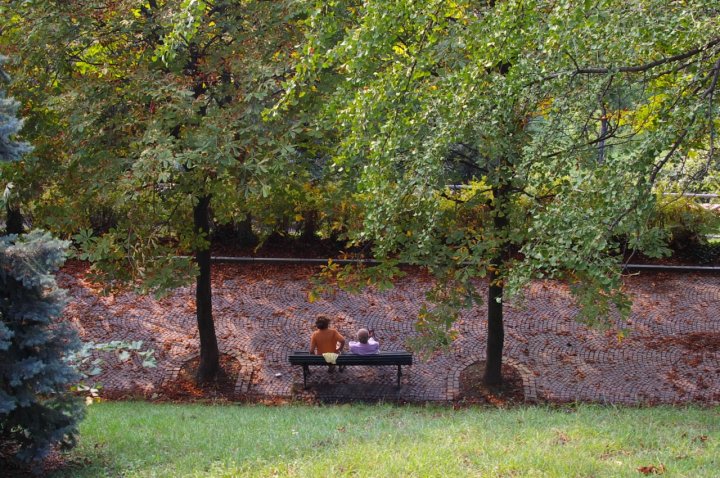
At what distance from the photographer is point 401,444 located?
688 centimetres

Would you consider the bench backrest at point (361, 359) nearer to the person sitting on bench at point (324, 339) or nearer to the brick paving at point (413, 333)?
the person sitting on bench at point (324, 339)

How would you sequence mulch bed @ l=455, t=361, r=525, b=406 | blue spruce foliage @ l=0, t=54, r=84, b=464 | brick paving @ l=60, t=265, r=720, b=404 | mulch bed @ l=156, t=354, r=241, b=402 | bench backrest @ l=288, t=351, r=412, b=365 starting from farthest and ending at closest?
brick paving @ l=60, t=265, r=720, b=404 < mulch bed @ l=156, t=354, r=241, b=402 < mulch bed @ l=455, t=361, r=525, b=406 < bench backrest @ l=288, t=351, r=412, b=365 < blue spruce foliage @ l=0, t=54, r=84, b=464

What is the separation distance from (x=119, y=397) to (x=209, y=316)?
1.85m

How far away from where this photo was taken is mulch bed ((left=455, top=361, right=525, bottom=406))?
1175cm

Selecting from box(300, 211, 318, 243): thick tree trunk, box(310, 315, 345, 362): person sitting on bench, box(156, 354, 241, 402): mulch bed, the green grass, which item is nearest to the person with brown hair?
box(310, 315, 345, 362): person sitting on bench

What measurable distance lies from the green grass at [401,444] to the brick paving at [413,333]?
101 inches

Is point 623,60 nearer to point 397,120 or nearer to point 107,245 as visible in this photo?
point 397,120

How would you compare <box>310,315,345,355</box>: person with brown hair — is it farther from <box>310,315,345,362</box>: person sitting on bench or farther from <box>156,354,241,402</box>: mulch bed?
<box>156,354,241,402</box>: mulch bed

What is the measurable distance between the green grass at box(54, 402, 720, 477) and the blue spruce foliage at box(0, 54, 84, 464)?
0.47m

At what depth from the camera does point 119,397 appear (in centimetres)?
1192

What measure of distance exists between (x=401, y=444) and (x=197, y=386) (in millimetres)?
6220

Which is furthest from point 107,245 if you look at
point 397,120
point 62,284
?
point 62,284

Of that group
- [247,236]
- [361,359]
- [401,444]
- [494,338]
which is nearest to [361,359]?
[361,359]

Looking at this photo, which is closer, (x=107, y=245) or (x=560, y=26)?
(x=560, y=26)
